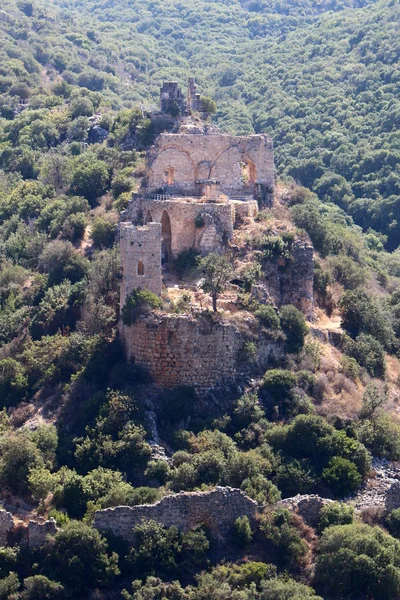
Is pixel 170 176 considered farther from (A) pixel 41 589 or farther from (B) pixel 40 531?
(A) pixel 41 589

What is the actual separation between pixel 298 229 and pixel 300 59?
56591mm

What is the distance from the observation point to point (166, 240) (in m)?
47.0

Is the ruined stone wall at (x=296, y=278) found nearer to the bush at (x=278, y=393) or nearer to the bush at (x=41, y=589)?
the bush at (x=278, y=393)

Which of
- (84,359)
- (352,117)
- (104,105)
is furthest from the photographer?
(352,117)

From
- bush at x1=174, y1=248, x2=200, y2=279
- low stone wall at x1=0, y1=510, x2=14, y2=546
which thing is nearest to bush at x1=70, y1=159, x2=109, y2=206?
bush at x1=174, y1=248, x2=200, y2=279

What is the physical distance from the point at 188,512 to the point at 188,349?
669cm

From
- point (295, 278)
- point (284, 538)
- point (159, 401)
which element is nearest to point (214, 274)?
point (159, 401)

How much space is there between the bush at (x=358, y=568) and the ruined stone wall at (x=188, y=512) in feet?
8.87

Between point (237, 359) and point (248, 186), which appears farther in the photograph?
point (248, 186)

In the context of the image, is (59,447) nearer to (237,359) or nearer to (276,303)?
(237,359)

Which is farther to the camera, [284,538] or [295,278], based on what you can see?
[295,278]

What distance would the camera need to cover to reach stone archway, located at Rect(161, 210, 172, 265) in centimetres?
4675

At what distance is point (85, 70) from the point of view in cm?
9738

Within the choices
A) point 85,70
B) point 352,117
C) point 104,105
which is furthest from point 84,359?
point 85,70
